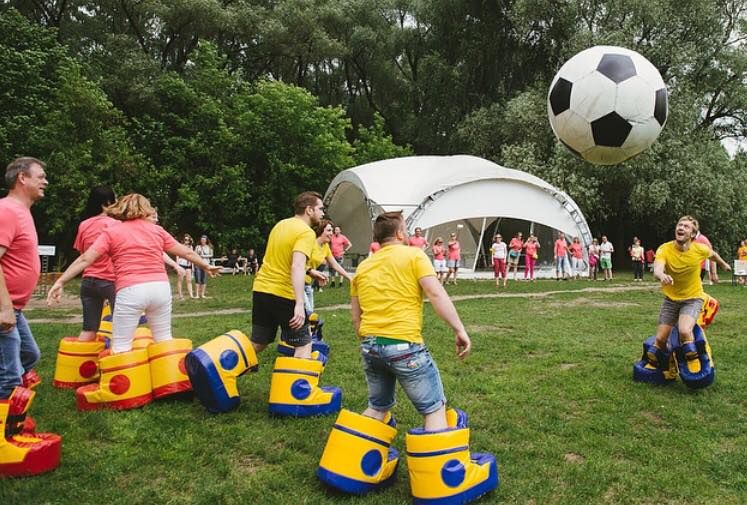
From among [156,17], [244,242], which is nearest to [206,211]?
[244,242]

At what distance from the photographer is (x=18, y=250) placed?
3941 millimetres

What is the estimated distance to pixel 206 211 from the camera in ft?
79.6

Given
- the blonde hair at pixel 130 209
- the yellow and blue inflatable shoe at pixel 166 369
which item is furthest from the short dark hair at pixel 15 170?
the yellow and blue inflatable shoe at pixel 166 369

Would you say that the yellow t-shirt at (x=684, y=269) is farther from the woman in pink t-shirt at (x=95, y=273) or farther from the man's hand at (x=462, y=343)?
the woman in pink t-shirt at (x=95, y=273)

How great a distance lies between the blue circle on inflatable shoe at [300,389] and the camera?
4.95 m

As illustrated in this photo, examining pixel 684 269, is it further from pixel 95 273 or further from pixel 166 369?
pixel 95 273

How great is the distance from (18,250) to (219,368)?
1725 millimetres

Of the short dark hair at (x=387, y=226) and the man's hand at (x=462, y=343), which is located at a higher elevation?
the short dark hair at (x=387, y=226)

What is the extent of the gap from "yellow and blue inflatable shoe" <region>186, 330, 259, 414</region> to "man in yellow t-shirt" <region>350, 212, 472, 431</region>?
1637mm

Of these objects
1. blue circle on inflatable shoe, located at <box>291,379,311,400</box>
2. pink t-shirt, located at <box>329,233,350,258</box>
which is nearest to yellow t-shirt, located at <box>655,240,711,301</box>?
blue circle on inflatable shoe, located at <box>291,379,311,400</box>

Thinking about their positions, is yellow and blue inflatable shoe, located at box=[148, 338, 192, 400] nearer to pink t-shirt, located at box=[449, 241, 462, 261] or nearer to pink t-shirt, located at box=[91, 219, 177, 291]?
pink t-shirt, located at box=[91, 219, 177, 291]

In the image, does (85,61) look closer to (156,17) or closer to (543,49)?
(156,17)

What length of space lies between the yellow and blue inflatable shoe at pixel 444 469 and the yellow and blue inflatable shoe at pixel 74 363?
12.6ft

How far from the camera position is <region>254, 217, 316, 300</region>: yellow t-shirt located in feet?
16.4
